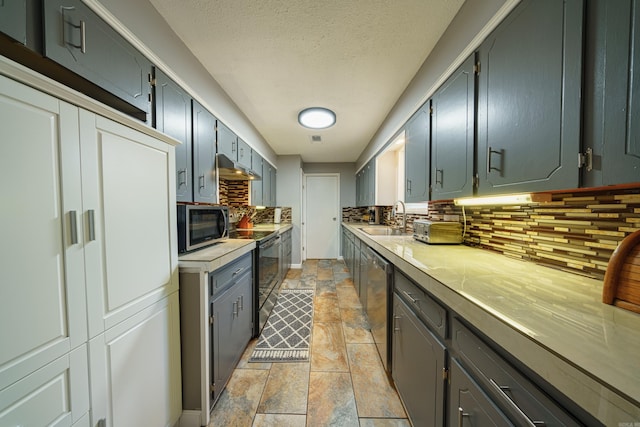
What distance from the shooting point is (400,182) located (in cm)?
313

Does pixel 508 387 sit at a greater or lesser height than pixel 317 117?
lesser

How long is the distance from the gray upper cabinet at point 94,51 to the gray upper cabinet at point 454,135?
182cm

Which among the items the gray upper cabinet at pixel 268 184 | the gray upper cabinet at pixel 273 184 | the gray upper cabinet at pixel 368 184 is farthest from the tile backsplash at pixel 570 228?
the gray upper cabinet at pixel 273 184

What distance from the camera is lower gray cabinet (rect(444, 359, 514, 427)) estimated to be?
639mm

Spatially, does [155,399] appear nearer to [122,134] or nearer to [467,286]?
[122,134]

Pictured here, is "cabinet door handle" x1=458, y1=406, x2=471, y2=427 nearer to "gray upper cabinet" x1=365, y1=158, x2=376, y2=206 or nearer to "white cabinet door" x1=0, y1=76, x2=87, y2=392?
"white cabinet door" x1=0, y1=76, x2=87, y2=392

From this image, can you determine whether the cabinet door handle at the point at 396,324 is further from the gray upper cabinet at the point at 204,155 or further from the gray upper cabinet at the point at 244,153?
the gray upper cabinet at the point at 244,153

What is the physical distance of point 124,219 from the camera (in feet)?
2.95

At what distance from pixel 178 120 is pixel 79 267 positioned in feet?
3.82

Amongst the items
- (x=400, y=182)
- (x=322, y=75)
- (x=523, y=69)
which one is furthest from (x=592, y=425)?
(x=400, y=182)

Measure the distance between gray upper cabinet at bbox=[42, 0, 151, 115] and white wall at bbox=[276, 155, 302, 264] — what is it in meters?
3.44

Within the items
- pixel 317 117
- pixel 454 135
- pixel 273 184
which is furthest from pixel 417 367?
pixel 273 184

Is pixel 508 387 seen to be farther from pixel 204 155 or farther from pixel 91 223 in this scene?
pixel 204 155

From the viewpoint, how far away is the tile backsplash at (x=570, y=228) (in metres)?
0.83
